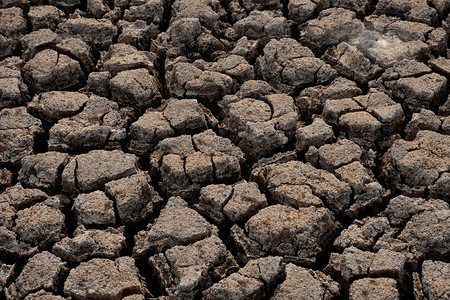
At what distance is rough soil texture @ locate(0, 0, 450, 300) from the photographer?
88.7 inches

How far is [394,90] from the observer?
2984 millimetres

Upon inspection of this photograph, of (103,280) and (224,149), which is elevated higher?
(224,149)

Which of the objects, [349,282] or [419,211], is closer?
[349,282]

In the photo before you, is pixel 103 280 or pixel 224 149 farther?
pixel 224 149

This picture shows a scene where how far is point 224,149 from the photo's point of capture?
2.72 meters

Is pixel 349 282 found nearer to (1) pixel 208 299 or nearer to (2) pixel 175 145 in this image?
(1) pixel 208 299

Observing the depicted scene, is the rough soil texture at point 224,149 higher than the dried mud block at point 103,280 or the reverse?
higher

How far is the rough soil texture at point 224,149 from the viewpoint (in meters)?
2.25

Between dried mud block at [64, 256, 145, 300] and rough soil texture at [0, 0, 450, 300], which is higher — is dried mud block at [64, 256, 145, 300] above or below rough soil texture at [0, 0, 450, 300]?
below

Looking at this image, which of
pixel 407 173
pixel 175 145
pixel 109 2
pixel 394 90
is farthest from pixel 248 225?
pixel 109 2

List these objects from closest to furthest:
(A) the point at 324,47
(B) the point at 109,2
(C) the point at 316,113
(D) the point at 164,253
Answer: (D) the point at 164,253, (C) the point at 316,113, (A) the point at 324,47, (B) the point at 109,2

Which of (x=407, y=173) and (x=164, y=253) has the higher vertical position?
(x=407, y=173)

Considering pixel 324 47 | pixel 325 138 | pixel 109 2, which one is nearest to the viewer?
pixel 325 138

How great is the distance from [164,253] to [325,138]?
93 centimetres
